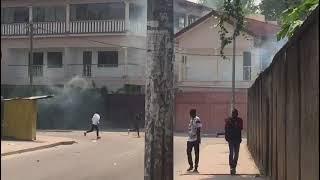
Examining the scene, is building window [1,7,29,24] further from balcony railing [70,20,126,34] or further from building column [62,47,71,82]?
building column [62,47,71,82]

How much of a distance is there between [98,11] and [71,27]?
2233 mm

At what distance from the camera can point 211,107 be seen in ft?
126

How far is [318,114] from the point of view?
489cm

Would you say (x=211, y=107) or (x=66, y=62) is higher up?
(x=66, y=62)

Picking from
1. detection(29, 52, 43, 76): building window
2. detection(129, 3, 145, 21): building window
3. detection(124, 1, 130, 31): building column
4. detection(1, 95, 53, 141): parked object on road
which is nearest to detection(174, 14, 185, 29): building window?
detection(129, 3, 145, 21): building window

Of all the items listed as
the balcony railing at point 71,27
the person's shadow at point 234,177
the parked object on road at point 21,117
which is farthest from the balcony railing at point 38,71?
the person's shadow at point 234,177

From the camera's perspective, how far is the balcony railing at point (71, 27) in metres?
41.0

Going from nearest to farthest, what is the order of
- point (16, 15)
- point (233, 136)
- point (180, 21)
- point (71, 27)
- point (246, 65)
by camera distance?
point (233, 136)
point (246, 65)
point (71, 27)
point (16, 15)
point (180, 21)

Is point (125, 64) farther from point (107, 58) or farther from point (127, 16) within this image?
point (127, 16)

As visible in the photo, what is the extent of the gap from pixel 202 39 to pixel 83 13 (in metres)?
8.95

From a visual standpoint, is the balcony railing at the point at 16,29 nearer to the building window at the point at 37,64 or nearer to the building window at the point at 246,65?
the building window at the point at 37,64

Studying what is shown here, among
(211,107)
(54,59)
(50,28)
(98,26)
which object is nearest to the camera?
(211,107)

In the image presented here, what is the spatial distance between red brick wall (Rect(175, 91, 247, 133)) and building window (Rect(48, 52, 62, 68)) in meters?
10.4

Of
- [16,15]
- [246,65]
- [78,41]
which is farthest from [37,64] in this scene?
[246,65]
